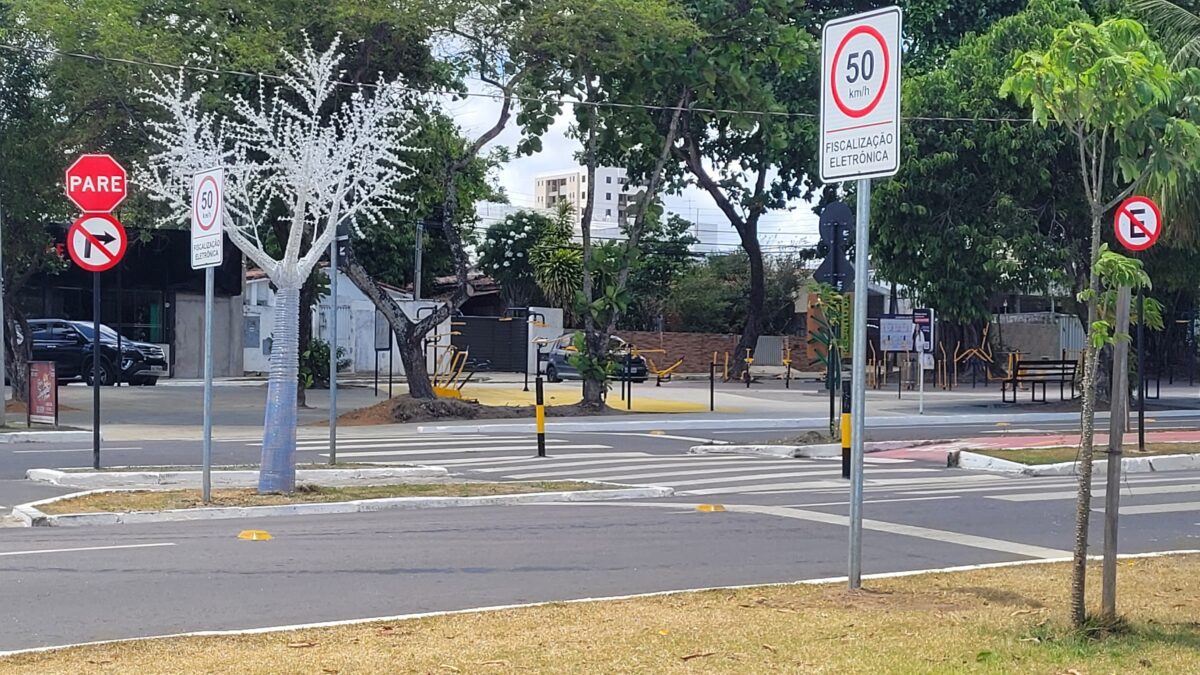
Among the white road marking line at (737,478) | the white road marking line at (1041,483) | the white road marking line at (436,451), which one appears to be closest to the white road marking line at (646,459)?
the white road marking line at (436,451)

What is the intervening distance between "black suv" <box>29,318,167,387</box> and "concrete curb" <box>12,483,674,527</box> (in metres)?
25.5

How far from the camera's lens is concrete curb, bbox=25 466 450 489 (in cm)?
1581

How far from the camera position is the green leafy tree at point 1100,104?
7.08m

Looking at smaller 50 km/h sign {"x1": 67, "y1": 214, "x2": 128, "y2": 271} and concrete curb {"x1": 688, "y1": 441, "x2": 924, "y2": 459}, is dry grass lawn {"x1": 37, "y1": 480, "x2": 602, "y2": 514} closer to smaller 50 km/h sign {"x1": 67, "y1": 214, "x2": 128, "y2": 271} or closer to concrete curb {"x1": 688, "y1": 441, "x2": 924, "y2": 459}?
smaller 50 km/h sign {"x1": 67, "y1": 214, "x2": 128, "y2": 271}

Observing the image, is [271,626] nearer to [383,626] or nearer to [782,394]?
[383,626]

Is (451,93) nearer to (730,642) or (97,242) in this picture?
(97,242)

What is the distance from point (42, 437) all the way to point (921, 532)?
1566 cm

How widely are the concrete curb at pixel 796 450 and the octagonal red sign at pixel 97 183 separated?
10.4 meters

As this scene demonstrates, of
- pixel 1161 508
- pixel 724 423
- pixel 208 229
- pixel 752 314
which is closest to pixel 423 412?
pixel 724 423

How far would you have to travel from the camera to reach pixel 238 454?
20547 mm

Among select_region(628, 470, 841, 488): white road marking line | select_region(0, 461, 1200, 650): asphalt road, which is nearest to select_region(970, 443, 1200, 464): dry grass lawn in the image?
select_region(628, 470, 841, 488): white road marking line

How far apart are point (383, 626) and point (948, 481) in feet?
37.5

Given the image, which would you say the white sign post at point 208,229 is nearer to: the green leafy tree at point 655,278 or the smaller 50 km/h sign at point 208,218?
the smaller 50 km/h sign at point 208,218

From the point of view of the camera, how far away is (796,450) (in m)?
22.1
